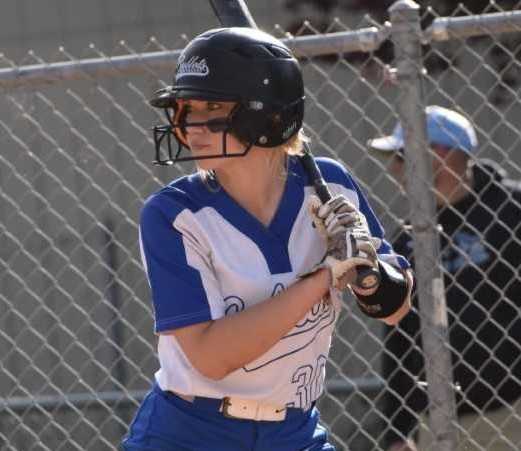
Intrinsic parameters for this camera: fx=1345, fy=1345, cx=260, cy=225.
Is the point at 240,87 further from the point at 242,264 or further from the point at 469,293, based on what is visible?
the point at 469,293

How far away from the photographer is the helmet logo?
10.3 feet

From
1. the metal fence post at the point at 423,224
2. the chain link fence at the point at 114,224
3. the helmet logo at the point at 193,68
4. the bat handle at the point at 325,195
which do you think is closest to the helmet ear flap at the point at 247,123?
the helmet logo at the point at 193,68

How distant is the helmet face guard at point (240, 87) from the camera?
3.14 m

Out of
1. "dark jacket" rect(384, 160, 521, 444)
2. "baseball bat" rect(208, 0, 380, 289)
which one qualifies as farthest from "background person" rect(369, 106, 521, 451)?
"baseball bat" rect(208, 0, 380, 289)

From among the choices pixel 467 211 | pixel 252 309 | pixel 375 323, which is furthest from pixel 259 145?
pixel 375 323

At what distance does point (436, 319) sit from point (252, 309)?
4.89 ft

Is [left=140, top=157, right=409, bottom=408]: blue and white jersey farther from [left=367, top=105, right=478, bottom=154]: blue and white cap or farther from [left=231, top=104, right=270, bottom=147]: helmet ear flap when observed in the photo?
[left=367, top=105, right=478, bottom=154]: blue and white cap

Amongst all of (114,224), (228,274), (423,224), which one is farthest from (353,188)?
(114,224)

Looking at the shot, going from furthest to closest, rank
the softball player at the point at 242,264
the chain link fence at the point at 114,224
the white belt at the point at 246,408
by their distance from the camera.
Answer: the chain link fence at the point at 114,224 < the white belt at the point at 246,408 < the softball player at the point at 242,264

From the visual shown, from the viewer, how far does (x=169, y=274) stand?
A: 3127 millimetres

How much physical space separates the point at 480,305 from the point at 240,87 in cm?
195

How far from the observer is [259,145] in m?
3.20

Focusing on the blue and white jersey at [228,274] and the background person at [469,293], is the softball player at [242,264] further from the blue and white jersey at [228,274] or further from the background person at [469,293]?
the background person at [469,293]

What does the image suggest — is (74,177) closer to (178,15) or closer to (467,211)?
(178,15)
